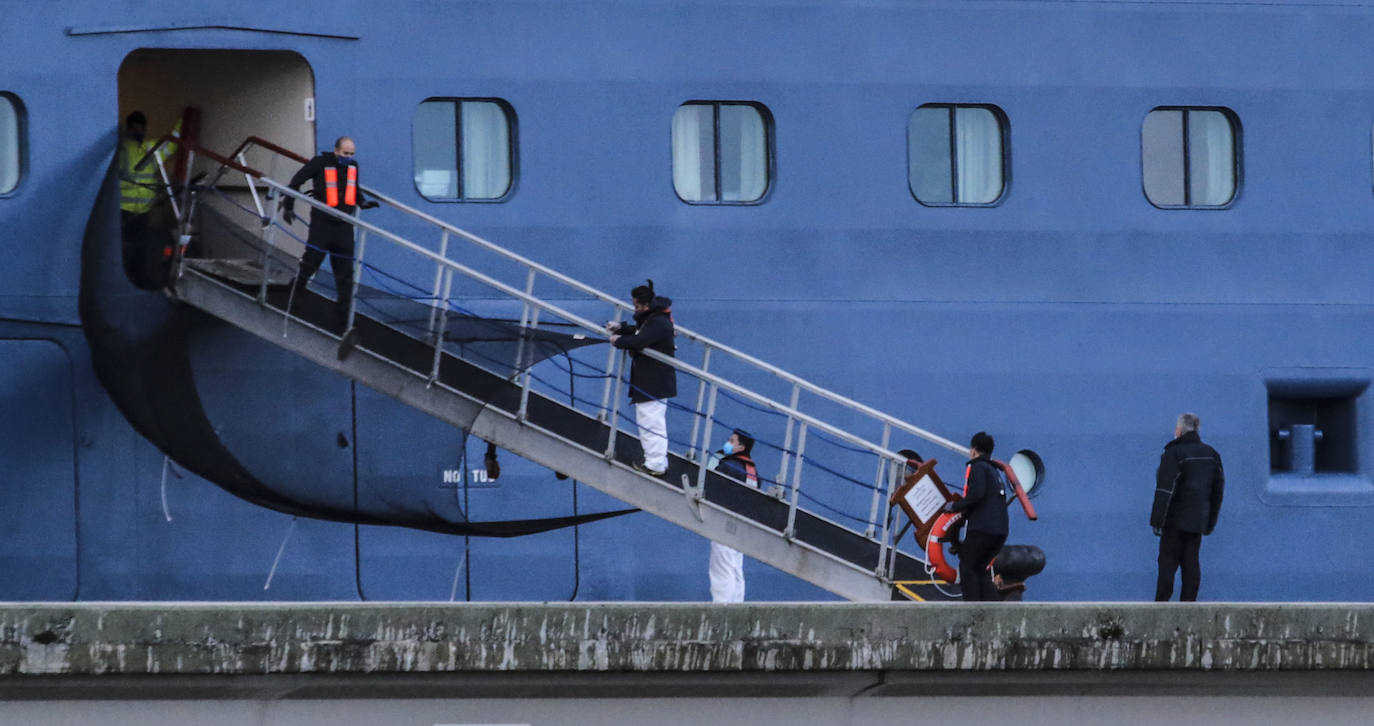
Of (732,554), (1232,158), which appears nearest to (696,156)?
(732,554)

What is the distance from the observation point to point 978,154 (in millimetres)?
14055

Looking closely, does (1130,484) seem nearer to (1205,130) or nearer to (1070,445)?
(1070,445)

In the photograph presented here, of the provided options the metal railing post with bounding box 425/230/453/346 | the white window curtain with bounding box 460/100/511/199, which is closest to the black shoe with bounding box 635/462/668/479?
the metal railing post with bounding box 425/230/453/346

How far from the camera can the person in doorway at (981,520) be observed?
1158 cm

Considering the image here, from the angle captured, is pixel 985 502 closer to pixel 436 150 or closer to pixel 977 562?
pixel 977 562

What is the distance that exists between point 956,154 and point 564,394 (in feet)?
11.8

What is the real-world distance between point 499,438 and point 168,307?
248 centimetres

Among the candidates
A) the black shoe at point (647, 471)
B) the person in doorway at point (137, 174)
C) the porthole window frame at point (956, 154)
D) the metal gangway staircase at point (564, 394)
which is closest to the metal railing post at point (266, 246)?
the metal gangway staircase at point (564, 394)

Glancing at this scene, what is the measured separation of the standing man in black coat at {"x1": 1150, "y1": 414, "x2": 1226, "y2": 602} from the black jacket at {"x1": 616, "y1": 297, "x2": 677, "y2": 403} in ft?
11.5

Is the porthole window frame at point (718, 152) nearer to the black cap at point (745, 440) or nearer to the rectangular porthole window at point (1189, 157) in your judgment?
the black cap at point (745, 440)

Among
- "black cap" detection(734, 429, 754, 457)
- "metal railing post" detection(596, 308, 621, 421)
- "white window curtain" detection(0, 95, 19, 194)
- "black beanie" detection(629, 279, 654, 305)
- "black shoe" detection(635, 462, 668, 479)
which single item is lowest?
"black shoe" detection(635, 462, 668, 479)

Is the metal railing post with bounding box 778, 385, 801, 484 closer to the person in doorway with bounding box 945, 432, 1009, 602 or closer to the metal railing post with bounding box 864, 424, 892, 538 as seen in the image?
the metal railing post with bounding box 864, 424, 892, 538

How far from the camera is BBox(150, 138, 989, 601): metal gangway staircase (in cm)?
A: 1176

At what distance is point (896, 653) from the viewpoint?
7430 mm
